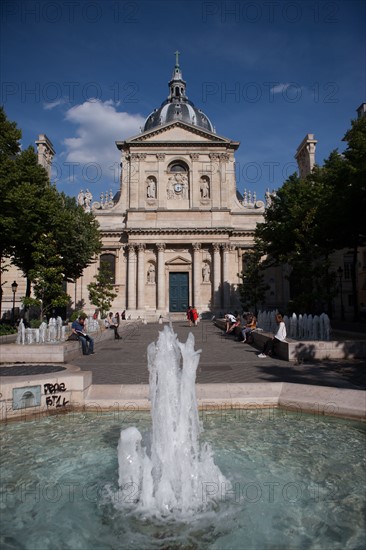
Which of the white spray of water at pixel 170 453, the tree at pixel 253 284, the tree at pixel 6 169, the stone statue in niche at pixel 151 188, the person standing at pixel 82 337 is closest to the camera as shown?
the white spray of water at pixel 170 453

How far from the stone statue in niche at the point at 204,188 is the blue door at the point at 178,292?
9.20 metres

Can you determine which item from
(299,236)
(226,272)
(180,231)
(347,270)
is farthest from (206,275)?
(299,236)

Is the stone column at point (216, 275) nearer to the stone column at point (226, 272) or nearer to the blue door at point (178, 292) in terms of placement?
the stone column at point (226, 272)

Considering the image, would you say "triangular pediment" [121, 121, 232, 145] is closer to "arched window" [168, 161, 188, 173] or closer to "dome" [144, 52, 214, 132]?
"arched window" [168, 161, 188, 173]

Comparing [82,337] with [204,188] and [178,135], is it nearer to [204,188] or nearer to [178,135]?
[204,188]

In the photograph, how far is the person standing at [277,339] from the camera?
47.1 feet

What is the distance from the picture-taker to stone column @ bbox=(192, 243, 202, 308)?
44.1 m

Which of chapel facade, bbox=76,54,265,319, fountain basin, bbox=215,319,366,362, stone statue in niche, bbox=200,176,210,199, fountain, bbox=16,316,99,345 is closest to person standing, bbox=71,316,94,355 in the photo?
fountain, bbox=16,316,99,345

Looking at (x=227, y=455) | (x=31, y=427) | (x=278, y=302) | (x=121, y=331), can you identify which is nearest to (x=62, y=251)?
(x=121, y=331)

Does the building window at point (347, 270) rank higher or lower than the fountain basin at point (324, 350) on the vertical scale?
higher

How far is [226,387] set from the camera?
8312 mm

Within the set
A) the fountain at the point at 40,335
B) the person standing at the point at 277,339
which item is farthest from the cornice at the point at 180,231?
the person standing at the point at 277,339

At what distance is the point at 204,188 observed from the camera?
4591 centimetres

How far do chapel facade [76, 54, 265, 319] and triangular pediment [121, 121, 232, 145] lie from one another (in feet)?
0.35
